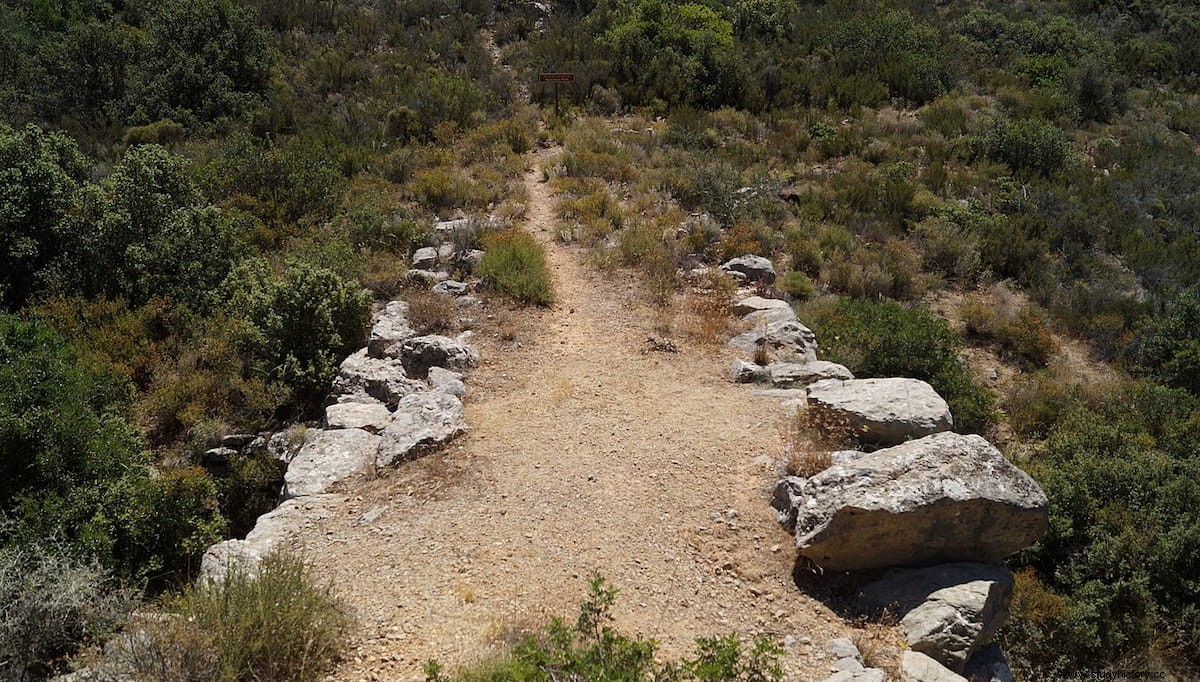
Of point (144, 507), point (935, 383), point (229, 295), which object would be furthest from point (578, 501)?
point (229, 295)

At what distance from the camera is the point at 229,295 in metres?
10.8

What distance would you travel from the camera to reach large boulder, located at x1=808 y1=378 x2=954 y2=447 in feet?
23.8

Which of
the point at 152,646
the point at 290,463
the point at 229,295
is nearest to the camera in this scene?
the point at 152,646

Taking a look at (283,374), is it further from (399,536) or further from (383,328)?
(399,536)

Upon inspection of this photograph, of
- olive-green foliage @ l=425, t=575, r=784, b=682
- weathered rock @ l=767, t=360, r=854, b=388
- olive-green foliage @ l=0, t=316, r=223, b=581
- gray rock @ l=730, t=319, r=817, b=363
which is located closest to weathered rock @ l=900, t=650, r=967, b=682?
olive-green foliage @ l=425, t=575, r=784, b=682

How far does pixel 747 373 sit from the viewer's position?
29.4 feet

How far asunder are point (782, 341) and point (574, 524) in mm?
4257

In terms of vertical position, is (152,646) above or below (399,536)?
above

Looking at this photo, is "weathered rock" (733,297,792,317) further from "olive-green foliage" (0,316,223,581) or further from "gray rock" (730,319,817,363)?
"olive-green foliage" (0,316,223,581)

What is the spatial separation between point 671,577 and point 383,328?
17.3 feet

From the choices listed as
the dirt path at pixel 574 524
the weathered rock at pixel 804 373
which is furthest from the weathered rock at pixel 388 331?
the weathered rock at pixel 804 373

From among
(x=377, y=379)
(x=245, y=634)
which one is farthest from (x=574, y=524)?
(x=377, y=379)

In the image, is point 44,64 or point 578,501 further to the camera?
point 44,64

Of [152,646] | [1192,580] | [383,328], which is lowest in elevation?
[1192,580]
